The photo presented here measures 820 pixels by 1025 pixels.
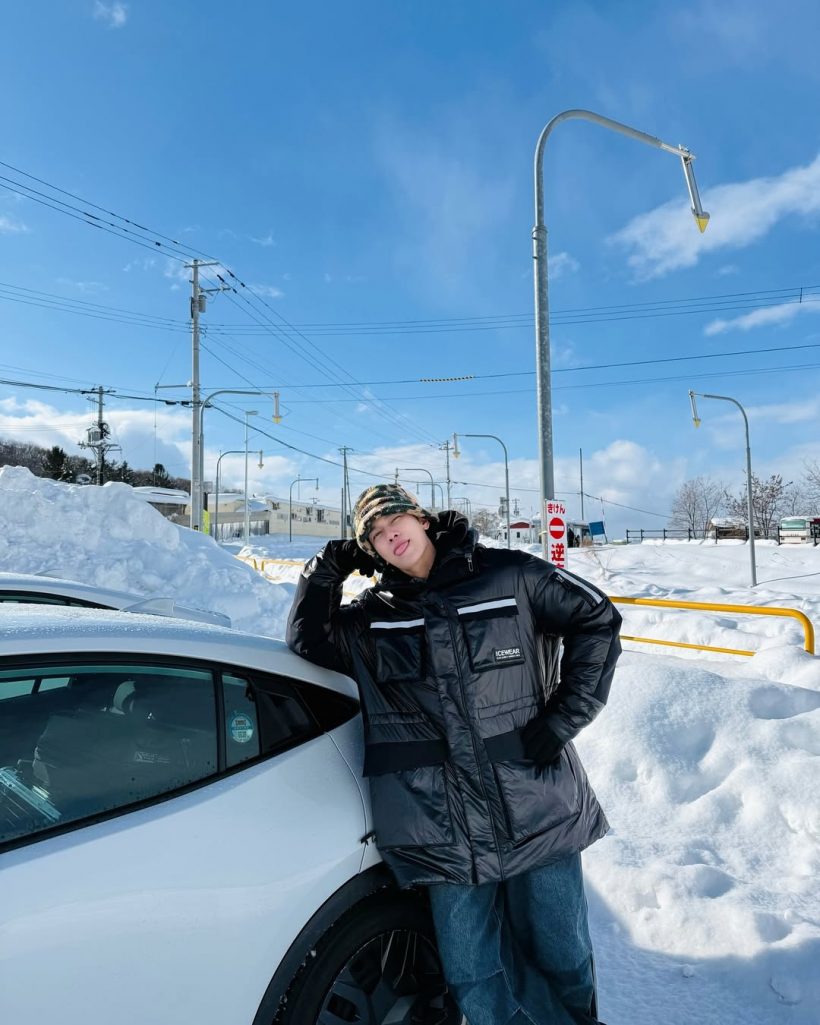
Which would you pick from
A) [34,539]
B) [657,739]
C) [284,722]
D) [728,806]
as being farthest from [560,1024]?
[34,539]

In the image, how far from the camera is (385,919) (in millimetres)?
1997

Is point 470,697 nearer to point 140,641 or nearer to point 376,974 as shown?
point 376,974

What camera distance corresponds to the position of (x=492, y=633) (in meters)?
2.11

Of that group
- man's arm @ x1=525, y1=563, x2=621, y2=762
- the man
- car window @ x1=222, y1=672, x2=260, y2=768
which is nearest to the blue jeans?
the man

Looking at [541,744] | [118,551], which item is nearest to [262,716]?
[541,744]

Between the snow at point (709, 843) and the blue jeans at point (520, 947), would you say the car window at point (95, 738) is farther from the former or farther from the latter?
the snow at point (709, 843)

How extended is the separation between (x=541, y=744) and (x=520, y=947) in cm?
77

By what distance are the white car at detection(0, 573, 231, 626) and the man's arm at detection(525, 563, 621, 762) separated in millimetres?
1826

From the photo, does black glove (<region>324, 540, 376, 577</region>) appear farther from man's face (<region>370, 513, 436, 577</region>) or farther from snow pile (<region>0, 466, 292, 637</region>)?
snow pile (<region>0, 466, 292, 637</region>)

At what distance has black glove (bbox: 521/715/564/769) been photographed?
2.06 metres

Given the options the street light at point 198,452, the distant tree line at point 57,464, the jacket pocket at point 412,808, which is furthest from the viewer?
the distant tree line at point 57,464

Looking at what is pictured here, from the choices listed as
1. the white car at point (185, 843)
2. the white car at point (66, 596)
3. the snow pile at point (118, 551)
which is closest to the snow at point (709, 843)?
the white car at point (185, 843)

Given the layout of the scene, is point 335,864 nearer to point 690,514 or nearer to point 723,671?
point 723,671

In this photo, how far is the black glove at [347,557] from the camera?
2.39 metres
